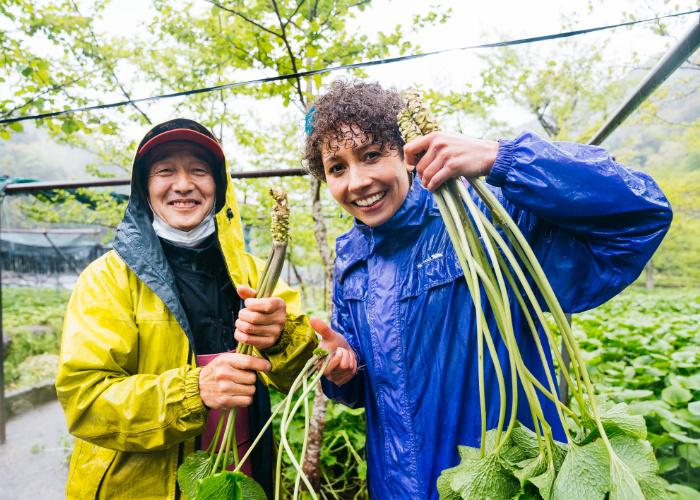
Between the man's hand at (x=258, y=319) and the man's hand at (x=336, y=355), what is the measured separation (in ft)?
0.42

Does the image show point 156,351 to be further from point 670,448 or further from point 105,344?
point 670,448

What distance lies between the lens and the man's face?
1622 mm

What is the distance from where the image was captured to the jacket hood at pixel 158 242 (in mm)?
1470

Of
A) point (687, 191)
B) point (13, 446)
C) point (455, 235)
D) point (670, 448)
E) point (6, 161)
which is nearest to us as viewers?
point (455, 235)

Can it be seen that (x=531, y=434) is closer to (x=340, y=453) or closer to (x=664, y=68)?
(x=664, y=68)

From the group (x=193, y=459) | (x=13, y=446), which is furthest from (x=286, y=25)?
(x=13, y=446)

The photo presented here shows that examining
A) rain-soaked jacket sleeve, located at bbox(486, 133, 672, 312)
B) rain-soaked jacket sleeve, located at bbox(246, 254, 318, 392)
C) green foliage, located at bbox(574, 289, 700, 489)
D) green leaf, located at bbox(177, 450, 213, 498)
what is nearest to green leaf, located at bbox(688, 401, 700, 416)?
green foliage, located at bbox(574, 289, 700, 489)

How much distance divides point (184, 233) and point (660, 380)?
3.69 metres

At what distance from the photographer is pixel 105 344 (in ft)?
4.39

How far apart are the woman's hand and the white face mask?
1.08m

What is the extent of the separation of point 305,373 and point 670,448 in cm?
260

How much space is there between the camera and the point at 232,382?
1223 mm

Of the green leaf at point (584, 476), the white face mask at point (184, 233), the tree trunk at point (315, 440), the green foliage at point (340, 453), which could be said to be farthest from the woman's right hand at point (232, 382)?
Result: the green foliage at point (340, 453)

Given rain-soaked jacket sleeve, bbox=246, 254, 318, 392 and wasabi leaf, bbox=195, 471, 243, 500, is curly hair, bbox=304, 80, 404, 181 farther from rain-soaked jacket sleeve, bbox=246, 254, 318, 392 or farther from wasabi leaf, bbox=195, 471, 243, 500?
wasabi leaf, bbox=195, 471, 243, 500
